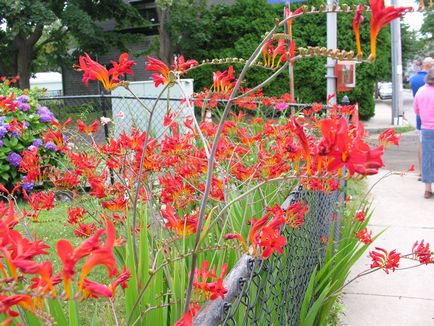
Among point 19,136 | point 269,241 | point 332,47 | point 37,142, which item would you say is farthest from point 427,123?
point 269,241

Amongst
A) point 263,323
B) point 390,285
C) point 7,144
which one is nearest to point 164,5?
point 7,144

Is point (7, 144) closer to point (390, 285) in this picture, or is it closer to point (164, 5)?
point (390, 285)

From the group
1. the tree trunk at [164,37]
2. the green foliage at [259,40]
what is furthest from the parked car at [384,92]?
the tree trunk at [164,37]

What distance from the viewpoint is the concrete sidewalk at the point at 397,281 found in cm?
341

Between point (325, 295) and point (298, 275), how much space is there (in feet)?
0.75

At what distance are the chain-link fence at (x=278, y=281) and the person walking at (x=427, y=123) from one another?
10.7ft

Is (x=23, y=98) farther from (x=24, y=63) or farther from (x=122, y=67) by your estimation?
(x=24, y=63)

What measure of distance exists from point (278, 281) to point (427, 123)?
4954 millimetres

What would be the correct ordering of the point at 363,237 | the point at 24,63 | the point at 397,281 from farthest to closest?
the point at 24,63, the point at 397,281, the point at 363,237

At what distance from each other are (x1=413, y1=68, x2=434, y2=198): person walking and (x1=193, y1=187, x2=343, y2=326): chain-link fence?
10.7ft

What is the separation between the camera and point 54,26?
25.5 m

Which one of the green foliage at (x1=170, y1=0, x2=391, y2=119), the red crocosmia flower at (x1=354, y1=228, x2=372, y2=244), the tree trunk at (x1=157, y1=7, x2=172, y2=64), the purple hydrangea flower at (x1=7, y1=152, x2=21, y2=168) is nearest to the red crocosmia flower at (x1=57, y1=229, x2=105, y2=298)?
the red crocosmia flower at (x1=354, y1=228, x2=372, y2=244)

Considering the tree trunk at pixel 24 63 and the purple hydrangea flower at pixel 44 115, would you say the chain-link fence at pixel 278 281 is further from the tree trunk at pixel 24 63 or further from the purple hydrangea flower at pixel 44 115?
the tree trunk at pixel 24 63

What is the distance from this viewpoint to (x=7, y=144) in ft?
20.7
